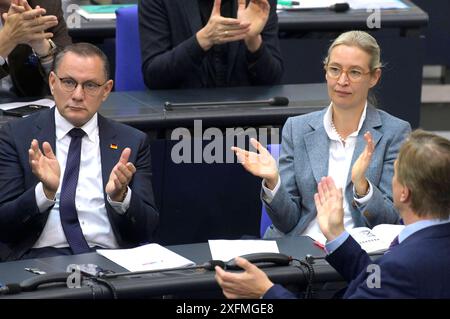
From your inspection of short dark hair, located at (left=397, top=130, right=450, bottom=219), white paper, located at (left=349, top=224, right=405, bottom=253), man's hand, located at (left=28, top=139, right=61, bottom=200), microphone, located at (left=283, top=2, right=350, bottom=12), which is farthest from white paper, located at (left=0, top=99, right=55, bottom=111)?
short dark hair, located at (left=397, top=130, right=450, bottom=219)

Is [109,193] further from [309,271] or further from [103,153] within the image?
[309,271]

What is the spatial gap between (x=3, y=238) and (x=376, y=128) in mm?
1563

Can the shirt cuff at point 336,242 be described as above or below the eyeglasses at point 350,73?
below

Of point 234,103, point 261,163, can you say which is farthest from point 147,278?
point 234,103

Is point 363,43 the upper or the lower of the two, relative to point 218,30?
upper

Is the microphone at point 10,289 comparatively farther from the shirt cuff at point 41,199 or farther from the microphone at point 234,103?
the microphone at point 234,103

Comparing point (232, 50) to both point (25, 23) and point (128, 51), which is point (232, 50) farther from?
point (25, 23)

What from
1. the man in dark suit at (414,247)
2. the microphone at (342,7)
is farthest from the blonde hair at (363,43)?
the microphone at (342,7)

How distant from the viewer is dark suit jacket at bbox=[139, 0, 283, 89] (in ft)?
18.5

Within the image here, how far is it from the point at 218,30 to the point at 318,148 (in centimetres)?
105

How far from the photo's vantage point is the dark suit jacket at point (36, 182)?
4.38m

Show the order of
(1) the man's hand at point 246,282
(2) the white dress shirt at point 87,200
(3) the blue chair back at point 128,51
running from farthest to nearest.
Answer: (3) the blue chair back at point 128,51
(2) the white dress shirt at point 87,200
(1) the man's hand at point 246,282

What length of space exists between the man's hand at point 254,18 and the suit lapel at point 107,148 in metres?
1.17

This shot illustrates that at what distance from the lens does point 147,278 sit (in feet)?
12.6
